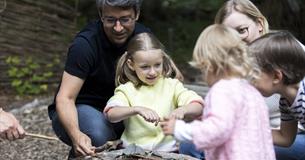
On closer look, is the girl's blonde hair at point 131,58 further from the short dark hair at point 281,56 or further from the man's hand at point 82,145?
the short dark hair at point 281,56

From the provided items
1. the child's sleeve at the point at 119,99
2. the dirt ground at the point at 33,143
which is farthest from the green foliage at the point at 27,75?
the child's sleeve at the point at 119,99

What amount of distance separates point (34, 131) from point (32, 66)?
1.62 metres

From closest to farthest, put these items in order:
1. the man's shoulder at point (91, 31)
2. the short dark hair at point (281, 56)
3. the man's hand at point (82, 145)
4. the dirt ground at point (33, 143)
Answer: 1. the short dark hair at point (281, 56)
2. the man's hand at point (82, 145)
3. the man's shoulder at point (91, 31)
4. the dirt ground at point (33, 143)

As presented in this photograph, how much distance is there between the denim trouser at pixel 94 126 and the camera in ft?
11.4

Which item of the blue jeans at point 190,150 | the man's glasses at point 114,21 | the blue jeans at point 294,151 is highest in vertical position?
the man's glasses at point 114,21

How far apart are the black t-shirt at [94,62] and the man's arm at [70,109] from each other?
5cm

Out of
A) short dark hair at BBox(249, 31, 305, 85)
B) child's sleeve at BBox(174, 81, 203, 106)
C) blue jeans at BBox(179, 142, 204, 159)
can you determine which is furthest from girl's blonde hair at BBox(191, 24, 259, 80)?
blue jeans at BBox(179, 142, 204, 159)

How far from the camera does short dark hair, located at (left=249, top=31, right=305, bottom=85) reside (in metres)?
2.62

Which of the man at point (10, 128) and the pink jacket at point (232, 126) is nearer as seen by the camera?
the pink jacket at point (232, 126)

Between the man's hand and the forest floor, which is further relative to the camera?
the forest floor

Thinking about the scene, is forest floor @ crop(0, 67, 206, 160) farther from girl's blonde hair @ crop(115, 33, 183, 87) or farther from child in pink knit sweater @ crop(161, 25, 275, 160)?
child in pink knit sweater @ crop(161, 25, 275, 160)

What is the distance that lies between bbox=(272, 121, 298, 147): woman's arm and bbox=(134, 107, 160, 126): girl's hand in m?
0.53

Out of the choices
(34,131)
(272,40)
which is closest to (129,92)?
(272,40)

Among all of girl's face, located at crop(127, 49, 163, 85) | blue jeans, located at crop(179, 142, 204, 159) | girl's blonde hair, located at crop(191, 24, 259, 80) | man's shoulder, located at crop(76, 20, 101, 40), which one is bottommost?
blue jeans, located at crop(179, 142, 204, 159)
